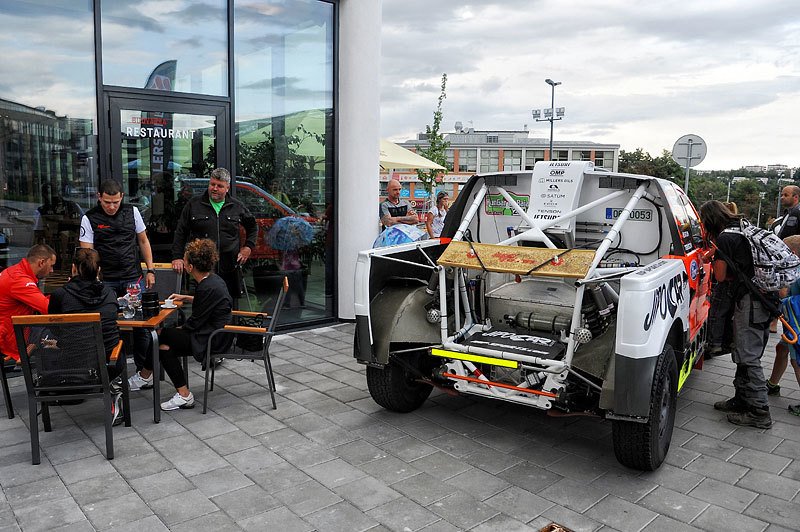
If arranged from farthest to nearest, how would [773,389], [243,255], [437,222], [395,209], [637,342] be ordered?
[437,222], [395,209], [243,255], [773,389], [637,342]

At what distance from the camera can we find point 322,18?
807 centimetres

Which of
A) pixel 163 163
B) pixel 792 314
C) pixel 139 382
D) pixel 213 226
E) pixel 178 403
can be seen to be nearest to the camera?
pixel 178 403

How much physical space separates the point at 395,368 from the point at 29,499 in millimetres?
2470

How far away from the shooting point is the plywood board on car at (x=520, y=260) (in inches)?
157

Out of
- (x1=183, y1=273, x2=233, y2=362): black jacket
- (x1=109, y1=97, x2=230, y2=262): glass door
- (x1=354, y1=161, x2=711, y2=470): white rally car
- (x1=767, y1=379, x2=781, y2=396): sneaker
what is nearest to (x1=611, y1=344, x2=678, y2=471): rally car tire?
(x1=354, y1=161, x2=711, y2=470): white rally car

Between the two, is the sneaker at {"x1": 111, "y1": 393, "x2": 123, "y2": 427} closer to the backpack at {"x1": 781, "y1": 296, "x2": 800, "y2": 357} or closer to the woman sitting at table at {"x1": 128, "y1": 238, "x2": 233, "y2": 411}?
the woman sitting at table at {"x1": 128, "y1": 238, "x2": 233, "y2": 411}

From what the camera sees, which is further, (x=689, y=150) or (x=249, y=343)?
(x=689, y=150)

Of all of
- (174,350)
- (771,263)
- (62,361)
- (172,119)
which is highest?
(172,119)

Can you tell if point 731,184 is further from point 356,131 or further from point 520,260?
point 520,260

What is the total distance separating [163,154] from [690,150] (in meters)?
8.51

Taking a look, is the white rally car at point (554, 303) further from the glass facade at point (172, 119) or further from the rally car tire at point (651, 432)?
the glass facade at point (172, 119)

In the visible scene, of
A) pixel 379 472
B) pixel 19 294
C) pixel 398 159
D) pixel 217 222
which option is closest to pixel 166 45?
pixel 217 222

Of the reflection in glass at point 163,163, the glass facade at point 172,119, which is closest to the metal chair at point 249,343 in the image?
the reflection in glass at point 163,163

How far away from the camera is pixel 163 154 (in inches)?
268
